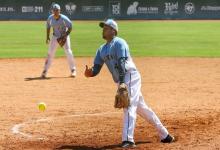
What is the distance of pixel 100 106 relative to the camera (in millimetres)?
12062

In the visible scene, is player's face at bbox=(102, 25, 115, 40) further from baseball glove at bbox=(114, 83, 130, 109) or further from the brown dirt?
the brown dirt

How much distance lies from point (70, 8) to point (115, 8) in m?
3.93

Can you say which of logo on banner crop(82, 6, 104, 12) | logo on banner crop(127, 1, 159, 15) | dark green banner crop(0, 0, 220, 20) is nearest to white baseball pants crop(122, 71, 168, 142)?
dark green banner crop(0, 0, 220, 20)

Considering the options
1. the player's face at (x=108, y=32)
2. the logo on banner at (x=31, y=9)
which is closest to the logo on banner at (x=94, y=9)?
the logo on banner at (x=31, y=9)

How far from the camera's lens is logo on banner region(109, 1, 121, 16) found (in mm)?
49344

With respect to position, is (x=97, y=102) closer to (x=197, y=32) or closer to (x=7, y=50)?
(x=7, y=50)

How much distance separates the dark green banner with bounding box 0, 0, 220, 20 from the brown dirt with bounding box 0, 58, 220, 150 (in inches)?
1171

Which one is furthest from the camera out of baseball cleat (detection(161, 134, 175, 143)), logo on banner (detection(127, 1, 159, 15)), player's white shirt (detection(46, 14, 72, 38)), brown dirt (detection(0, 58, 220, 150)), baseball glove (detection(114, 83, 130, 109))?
logo on banner (detection(127, 1, 159, 15))

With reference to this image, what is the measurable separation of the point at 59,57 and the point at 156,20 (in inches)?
1067

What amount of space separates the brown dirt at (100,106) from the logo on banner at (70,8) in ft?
97.9

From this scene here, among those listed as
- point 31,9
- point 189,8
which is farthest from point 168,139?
point 189,8

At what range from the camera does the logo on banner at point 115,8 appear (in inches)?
1943

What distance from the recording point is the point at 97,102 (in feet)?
41.1

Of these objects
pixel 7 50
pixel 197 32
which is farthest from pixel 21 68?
pixel 197 32
